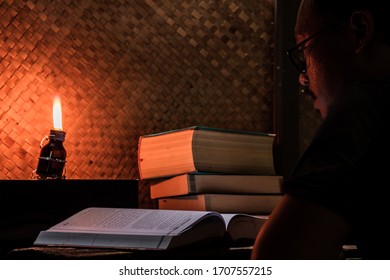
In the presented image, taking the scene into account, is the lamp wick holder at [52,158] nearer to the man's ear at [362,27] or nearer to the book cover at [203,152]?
the book cover at [203,152]

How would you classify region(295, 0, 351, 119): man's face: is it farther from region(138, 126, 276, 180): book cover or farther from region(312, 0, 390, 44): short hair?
region(138, 126, 276, 180): book cover

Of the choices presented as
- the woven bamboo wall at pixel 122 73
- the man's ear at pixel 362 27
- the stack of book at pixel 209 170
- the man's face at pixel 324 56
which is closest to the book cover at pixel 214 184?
the stack of book at pixel 209 170

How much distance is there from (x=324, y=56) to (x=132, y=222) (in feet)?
1.34

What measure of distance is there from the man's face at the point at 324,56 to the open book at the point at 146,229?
26 cm

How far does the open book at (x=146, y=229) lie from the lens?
91cm

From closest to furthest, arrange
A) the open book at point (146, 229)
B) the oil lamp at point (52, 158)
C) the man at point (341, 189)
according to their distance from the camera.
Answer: the man at point (341, 189) < the open book at point (146, 229) < the oil lamp at point (52, 158)

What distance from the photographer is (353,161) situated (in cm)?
64

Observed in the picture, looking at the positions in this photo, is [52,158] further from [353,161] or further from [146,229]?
[353,161]

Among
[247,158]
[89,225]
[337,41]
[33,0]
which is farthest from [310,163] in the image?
[33,0]

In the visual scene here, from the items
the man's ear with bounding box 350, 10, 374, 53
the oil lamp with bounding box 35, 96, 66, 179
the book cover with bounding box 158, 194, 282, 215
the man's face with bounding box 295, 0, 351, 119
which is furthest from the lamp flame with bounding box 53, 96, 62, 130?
the man's ear with bounding box 350, 10, 374, 53

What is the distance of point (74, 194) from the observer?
125cm

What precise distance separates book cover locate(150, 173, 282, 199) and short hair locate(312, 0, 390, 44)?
633 mm

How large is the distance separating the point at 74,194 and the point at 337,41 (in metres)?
0.66

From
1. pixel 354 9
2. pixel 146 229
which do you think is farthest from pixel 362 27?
pixel 146 229
